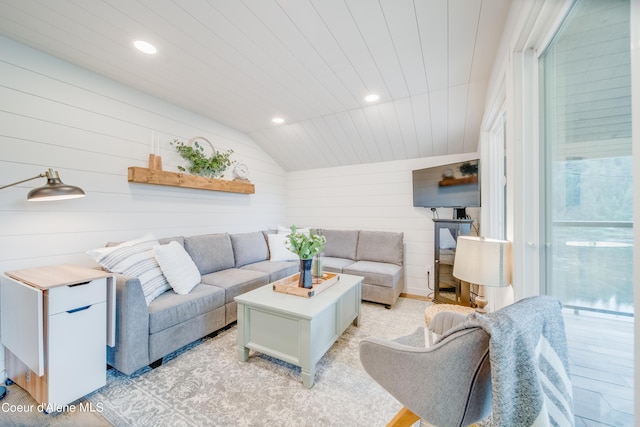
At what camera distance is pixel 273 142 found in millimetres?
3887

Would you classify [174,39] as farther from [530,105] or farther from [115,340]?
[530,105]

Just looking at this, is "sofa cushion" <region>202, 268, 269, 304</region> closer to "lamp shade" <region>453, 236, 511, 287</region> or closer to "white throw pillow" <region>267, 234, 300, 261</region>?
"white throw pillow" <region>267, 234, 300, 261</region>

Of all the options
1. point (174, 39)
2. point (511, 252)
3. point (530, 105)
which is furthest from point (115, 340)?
point (530, 105)

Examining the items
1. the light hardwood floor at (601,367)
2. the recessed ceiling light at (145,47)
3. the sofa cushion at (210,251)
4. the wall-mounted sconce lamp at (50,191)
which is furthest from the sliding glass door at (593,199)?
the sofa cushion at (210,251)

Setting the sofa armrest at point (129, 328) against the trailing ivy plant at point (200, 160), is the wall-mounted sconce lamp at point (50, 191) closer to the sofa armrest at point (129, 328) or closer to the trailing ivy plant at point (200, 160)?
the sofa armrest at point (129, 328)

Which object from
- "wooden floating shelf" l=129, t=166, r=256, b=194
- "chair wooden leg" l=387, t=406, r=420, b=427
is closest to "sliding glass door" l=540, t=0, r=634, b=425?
"chair wooden leg" l=387, t=406, r=420, b=427

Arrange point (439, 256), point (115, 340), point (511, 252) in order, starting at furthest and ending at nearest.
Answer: point (439, 256) < point (115, 340) < point (511, 252)

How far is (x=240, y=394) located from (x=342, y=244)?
257cm

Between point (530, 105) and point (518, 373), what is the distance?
1.27 metres

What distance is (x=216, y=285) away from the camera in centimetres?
245

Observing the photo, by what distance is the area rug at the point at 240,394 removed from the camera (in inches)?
56.5

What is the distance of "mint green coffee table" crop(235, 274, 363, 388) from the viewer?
1711mm

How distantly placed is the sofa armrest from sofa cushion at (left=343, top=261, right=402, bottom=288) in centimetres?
227

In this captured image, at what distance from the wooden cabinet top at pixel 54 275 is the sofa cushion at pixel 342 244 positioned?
2.77 meters
